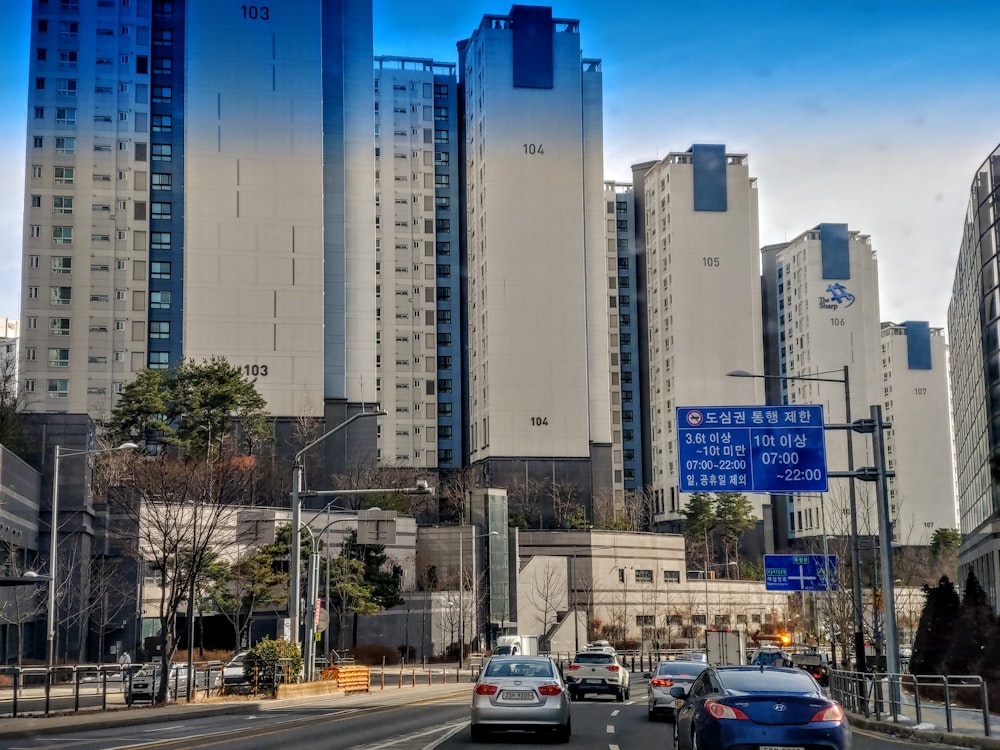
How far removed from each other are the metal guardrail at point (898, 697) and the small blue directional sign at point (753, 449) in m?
5.36

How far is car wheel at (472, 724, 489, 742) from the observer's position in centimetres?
2202

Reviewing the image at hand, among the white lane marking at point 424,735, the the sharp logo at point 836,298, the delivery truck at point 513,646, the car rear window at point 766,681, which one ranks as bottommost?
the delivery truck at point 513,646

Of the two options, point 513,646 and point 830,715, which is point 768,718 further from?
point 513,646

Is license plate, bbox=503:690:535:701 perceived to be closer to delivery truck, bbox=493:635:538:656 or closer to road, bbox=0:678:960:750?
road, bbox=0:678:960:750

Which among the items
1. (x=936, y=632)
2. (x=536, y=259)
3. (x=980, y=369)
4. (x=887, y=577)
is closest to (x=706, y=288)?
(x=536, y=259)

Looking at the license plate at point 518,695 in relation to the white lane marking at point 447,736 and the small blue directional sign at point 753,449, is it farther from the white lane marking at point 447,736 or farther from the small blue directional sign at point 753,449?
the small blue directional sign at point 753,449

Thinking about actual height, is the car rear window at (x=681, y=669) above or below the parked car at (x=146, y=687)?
above

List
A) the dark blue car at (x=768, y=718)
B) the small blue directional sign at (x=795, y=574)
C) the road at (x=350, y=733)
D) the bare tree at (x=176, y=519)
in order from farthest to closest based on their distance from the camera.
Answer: the small blue directional sign at (x=795, y=574) → the bare tree at (x=176, y=519) → the road at (x=350, y=733) → the dark blue car at (x=768, y=718)

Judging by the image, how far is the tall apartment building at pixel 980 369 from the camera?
208 feet

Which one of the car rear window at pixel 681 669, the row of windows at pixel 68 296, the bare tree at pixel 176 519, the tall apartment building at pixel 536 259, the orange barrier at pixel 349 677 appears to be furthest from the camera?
the tall apartment building at pixel 536 259

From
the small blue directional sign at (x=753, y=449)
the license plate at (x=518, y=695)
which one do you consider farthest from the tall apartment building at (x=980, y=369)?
the license plate at (x=518, y=695)

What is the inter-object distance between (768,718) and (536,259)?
347 feet

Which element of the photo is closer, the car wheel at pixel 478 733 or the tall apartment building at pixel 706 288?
the car wheel at pixel 478 733

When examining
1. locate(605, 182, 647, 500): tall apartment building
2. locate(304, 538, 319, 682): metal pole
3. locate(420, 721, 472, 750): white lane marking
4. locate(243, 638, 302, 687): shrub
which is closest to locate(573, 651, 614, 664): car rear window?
locate(304, 538, 319, 682): metal pole
